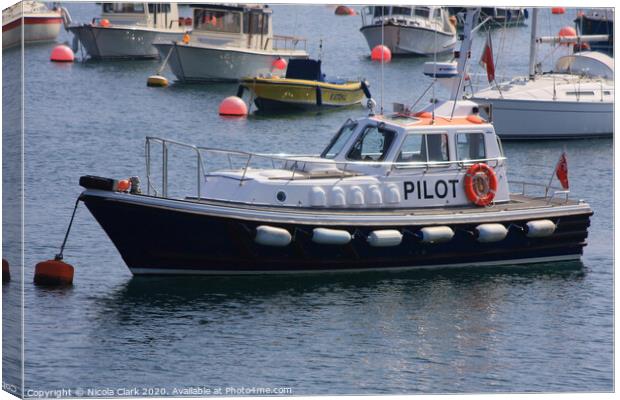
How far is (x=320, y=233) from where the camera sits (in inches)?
779

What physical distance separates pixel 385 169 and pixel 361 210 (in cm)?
80

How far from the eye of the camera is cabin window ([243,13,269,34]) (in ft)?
145

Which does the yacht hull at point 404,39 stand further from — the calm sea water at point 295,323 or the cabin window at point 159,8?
the calm sea water at point 295,323

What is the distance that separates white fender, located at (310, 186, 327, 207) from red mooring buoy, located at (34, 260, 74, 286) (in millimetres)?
3803

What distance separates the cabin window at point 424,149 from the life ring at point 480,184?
0.47 metres

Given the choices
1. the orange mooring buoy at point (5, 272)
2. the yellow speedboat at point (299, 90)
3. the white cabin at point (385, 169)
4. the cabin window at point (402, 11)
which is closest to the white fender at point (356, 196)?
the white cabin at point (385, 169)

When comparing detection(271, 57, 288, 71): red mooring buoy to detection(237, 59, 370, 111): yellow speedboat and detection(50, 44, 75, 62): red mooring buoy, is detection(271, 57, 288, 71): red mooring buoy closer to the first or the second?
detection(237, 59, 370, 111): yellow speedboat

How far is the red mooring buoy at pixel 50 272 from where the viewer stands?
19.5 metres

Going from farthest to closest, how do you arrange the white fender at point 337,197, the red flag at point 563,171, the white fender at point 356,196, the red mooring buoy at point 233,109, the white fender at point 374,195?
the red mooring buoy at point 233,109, the red flag at point 563,171, the white fender at point 374,195, the white fender at point 356,196, the white fender at point 337,197

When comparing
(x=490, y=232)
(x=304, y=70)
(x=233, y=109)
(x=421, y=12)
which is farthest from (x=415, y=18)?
(x=490, y=232)

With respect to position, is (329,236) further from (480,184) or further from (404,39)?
(404,39)

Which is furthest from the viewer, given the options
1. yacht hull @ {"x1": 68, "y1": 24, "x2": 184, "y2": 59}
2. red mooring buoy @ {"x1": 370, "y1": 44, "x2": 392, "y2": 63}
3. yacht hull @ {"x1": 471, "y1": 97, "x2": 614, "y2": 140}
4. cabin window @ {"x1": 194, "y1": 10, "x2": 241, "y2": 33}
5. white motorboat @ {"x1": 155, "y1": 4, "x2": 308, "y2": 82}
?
red mooring buoy @ {"x1": 370, "y1": 44, "x2": 392, "y2": 63}

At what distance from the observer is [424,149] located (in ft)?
69.0

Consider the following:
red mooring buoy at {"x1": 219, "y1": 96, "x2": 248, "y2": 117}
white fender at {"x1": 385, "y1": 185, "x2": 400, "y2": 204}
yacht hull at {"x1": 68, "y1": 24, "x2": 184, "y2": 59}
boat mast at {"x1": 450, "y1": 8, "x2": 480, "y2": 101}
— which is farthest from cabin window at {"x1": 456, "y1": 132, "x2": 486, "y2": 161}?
yacht hull at {"x1": 68, "y1": 24, "x2": 184, "y2": 59}
